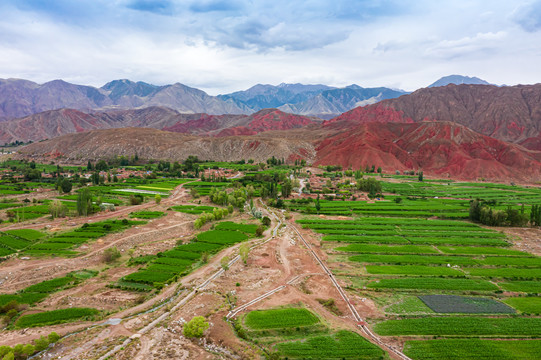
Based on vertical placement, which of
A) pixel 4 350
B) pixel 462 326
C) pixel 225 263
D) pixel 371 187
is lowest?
pixel 462 326

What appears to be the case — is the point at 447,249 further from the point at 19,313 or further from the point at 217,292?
the point at 19,313

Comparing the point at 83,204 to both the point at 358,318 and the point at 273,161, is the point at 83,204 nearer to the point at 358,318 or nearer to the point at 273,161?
the point at 358,318

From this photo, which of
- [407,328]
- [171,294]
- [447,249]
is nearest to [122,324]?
[171,294]

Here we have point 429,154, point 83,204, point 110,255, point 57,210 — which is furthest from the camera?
point 429,154

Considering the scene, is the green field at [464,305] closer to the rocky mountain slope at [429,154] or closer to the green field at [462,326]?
the green field at [462,326]

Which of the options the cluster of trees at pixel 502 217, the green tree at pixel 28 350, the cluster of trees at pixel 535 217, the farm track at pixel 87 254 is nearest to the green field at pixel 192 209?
the farm track at pixel 87 254

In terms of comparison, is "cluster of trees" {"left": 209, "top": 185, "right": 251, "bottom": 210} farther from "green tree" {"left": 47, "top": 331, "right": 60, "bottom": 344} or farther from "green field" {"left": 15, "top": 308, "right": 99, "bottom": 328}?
"green tree" {"left": 47, "top": 331, "right": 60, "bottom": 344}

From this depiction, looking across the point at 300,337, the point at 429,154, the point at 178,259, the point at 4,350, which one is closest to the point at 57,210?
the point at 178,259
